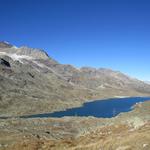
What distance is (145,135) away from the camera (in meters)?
44.6

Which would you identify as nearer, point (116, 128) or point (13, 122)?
point (116, 128)

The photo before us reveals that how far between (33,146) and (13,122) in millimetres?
99249

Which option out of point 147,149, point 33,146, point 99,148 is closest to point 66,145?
point 33,146

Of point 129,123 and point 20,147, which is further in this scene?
point 129,123

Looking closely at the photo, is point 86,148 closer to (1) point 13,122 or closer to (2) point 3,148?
(2) point 3,148

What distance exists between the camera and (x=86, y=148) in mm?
51156

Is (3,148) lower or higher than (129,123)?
lower

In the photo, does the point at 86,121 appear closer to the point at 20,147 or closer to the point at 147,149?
the point at 20,147

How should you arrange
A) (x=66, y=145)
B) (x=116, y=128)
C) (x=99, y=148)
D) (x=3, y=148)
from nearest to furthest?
(x=99, y=148), (x=66, y=145), (x=3, y=148), (x=116, y=128)

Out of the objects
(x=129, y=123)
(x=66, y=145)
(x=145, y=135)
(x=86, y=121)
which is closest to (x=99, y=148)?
(x=145, y=135)

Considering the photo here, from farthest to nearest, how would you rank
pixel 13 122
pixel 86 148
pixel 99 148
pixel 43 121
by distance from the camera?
pixel 43 121 < pixel 13 122 < pixel 86 148 < pixel 99 148

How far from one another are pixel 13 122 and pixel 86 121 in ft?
144

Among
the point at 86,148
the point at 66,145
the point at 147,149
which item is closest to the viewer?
A: the point at 147,149

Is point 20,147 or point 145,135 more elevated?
point 145,135
